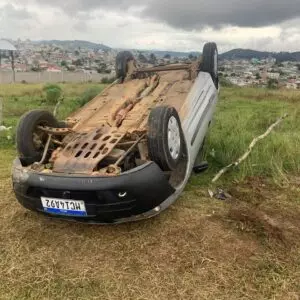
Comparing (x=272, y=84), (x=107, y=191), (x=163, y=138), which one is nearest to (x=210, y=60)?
(x=163, y=138)

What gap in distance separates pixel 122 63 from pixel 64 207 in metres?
3.64

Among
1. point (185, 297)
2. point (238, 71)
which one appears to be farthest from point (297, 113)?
point (238, 71)

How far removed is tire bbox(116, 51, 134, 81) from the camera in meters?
6.98

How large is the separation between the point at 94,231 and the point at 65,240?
0.98ft

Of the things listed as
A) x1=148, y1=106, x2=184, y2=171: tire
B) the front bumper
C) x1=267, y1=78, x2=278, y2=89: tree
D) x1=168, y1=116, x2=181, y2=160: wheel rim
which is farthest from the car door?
x1=267, y1=78, x2=278, y2=89: tree

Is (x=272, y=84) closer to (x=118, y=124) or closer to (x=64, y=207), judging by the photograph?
(x=118, y=124)

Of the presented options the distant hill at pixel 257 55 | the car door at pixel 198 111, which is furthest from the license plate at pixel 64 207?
the distant hill at pixel 257 55

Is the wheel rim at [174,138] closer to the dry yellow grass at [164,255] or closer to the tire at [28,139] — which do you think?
the dry yellow grass at [164,255]

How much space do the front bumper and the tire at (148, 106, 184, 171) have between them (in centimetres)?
14

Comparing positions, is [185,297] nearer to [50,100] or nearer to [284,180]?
[284,180]

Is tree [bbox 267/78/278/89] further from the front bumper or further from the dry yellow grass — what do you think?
the front bumper

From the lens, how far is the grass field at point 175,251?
332cm

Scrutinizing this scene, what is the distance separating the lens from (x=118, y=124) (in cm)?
502

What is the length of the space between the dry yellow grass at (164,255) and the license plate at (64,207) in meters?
0.33
